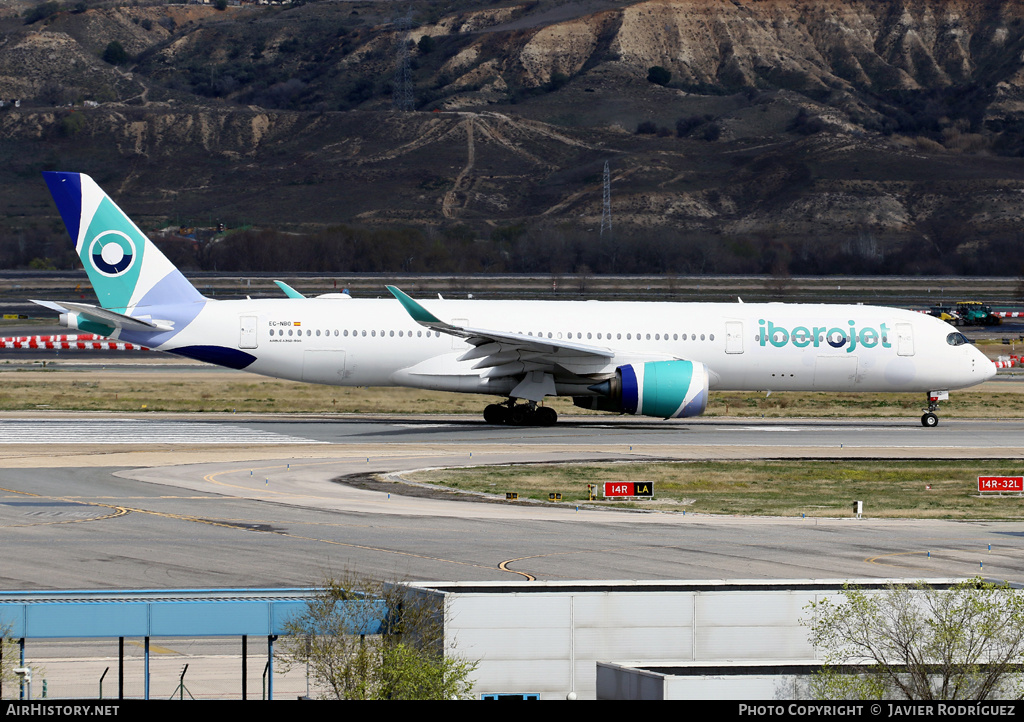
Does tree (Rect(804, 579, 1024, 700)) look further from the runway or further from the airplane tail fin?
the airplane tail fin

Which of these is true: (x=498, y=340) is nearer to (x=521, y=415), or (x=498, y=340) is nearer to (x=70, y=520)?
(x=521, y=415)

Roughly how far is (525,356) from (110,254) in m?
15.3

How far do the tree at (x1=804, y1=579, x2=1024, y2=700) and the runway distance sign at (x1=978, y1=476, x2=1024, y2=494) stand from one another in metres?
17.1

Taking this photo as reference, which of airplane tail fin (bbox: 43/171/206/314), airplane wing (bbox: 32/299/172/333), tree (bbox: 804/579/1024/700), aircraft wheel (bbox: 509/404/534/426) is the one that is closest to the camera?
tree (bbox: 804/579/1024/700)

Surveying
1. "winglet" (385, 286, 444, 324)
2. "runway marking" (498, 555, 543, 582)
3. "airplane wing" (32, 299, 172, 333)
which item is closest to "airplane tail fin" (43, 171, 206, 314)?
"airplane wing" (32, 299, 172, 333)

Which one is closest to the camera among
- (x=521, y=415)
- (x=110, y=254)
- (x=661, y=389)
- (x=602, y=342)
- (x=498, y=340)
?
(x=661, y=389)

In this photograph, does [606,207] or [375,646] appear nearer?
[375,646]

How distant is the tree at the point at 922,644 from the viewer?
47.4 ft

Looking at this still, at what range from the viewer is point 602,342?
45.4 metres

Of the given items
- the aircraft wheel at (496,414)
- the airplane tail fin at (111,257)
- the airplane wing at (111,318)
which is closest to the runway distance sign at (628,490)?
the aircraft wheel at (496,414)

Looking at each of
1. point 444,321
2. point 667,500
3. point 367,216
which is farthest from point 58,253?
point 667,500

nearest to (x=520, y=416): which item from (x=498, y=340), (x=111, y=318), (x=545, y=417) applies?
(x=545, y=417)

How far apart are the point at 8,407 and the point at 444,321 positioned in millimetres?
18625

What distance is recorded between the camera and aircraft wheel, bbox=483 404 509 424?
4666 cm
